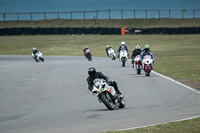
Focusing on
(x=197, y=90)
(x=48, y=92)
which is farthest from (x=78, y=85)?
(x=197, y=90)

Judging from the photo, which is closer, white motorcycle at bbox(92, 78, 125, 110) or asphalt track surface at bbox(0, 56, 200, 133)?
asphalt track surface at bbox(0, 56, 200, 133)

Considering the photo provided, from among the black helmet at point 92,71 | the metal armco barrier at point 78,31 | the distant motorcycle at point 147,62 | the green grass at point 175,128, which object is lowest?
the green grass at point 175,128

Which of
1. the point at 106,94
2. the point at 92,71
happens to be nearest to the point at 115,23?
the point at 92,71

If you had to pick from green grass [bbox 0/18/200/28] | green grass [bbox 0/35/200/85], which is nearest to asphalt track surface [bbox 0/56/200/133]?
green grass [bbox 0/35/200/85]

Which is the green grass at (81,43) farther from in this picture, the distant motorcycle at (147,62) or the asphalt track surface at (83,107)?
the asphalt track surface at (83,107)

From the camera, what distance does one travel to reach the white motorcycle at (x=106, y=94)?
38.3ft

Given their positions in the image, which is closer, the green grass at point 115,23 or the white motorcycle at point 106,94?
the white motorcycle at point 106,94

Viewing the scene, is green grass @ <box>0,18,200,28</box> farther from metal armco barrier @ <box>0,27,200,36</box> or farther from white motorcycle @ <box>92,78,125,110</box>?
white motorcycle @ <box>92,78,125,110</box>

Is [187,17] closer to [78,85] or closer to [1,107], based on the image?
[78,85]

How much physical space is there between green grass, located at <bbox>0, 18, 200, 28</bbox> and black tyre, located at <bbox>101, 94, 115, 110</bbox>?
5839cm

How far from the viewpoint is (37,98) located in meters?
15.3

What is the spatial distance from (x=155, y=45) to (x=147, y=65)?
34.1 m

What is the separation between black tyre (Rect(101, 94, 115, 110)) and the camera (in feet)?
38.5

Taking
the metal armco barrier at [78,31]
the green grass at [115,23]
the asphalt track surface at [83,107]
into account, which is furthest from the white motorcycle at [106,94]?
the green grass at [115,23]
